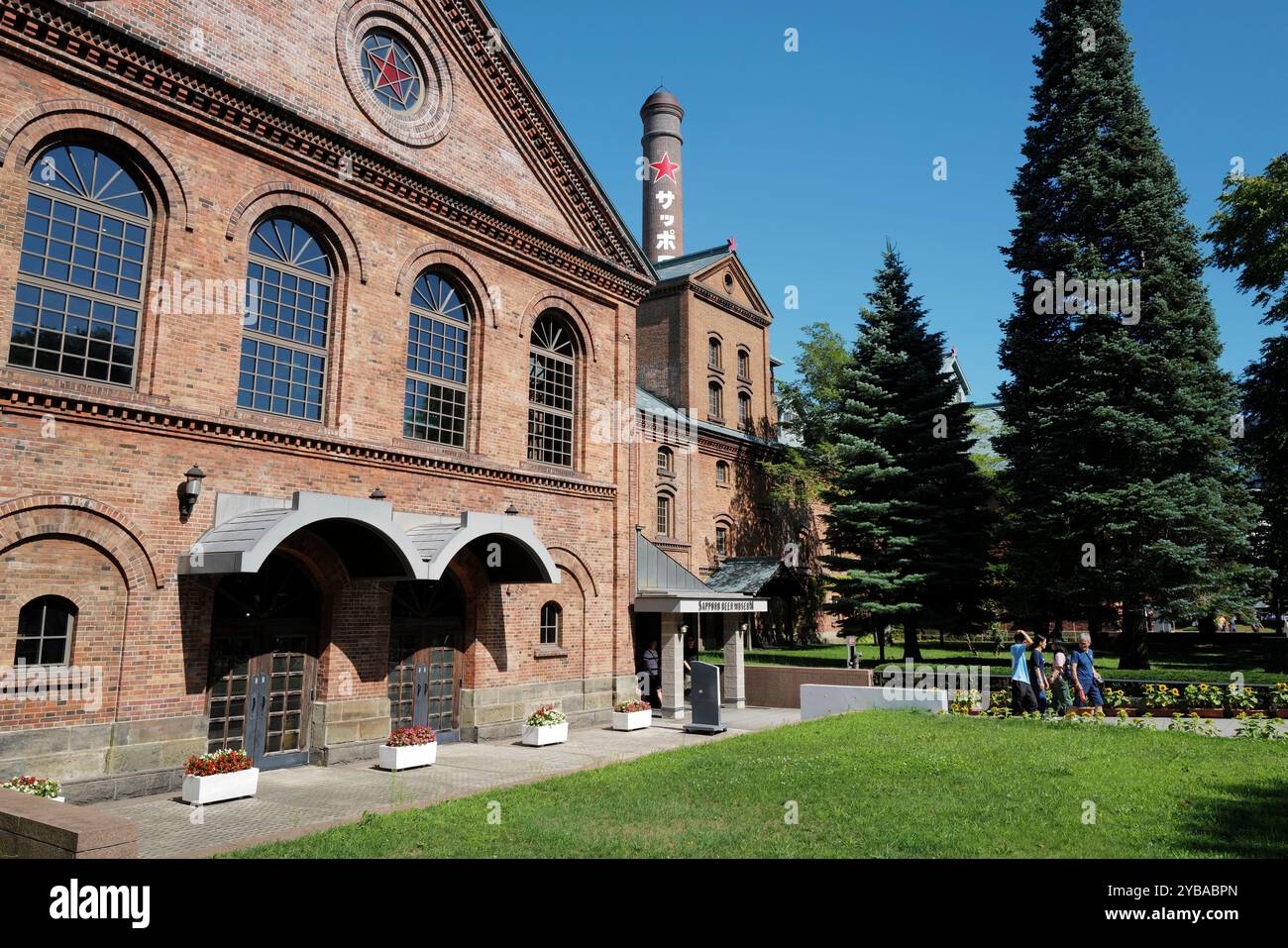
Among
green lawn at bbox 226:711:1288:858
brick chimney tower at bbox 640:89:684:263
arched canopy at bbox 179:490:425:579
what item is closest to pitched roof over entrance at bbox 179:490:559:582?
arched canopy at bbox 179:490:425:579

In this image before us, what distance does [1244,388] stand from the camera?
1005 inches

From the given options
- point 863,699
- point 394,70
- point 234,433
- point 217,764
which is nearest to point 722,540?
point 863,699

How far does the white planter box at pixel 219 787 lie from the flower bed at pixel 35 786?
1.39m

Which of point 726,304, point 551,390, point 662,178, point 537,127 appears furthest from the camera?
point 662,178

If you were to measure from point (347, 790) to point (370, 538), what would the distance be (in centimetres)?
382

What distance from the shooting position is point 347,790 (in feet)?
38.7

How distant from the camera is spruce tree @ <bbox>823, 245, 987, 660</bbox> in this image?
27.5m

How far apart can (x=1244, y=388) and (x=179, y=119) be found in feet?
91.4

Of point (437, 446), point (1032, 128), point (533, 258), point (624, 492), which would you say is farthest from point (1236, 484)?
point (437, 446)

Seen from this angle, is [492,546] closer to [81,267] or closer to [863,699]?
[81,267]

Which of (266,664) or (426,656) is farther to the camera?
(426,656)

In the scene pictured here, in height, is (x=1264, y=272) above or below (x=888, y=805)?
above

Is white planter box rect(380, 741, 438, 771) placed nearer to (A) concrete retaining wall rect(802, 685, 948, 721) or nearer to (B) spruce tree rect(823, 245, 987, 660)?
(A) concrete retaining wall rect(802, 685, 948, 721)

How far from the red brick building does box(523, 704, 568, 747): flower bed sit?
91cm
